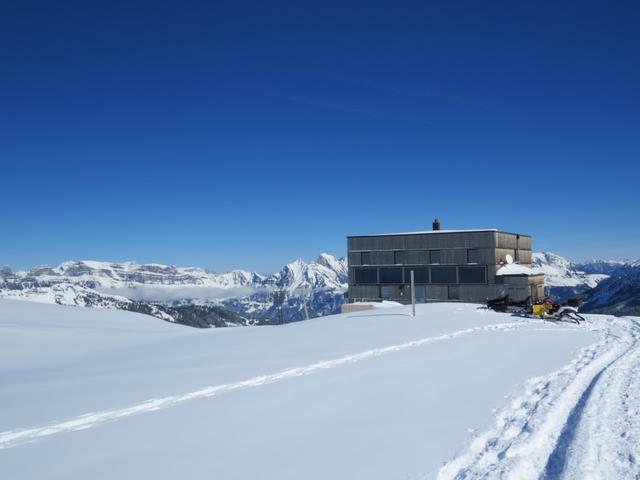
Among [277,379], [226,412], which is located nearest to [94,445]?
[226,412]

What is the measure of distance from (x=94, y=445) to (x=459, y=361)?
29.7 ft

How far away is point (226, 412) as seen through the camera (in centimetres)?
798

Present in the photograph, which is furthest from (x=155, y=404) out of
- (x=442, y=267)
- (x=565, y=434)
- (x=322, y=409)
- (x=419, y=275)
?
(x=419, y=275)

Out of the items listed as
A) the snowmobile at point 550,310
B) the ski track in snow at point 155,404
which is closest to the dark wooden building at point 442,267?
the snowmobile at point 550,310

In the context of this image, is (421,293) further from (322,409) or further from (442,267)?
(322,409)

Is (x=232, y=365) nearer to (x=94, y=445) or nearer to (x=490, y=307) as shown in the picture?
(x=94, y=445)

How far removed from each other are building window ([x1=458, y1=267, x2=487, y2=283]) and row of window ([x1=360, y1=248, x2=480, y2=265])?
0.73m

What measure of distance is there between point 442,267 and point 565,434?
38.5 metres

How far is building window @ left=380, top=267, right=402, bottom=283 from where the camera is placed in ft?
150

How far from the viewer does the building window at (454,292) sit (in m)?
44.0

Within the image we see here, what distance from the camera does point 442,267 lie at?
44406 millimetres

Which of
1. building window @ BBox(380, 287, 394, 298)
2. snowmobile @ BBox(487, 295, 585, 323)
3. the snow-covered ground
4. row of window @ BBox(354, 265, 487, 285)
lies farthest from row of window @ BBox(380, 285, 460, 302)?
the snow-covered ground

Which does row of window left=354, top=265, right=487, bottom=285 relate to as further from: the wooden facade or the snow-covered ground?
the snow-covered ground

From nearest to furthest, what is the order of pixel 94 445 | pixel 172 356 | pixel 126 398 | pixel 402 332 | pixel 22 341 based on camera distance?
pixel 94 445, pixel 126 398, pixel 172 356, pixel 22 341, pixel 402 332
